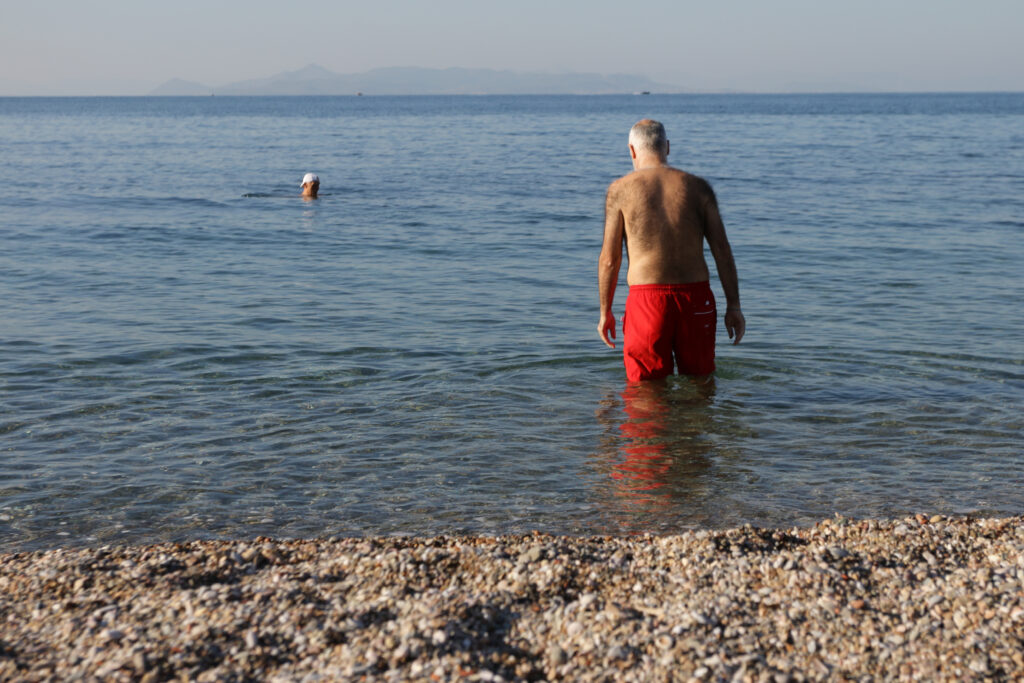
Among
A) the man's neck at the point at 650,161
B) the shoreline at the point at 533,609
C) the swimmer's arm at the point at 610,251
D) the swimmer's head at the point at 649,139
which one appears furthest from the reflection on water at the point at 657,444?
the swimmer's head at the point at 649,139

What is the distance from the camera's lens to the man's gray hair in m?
6.79

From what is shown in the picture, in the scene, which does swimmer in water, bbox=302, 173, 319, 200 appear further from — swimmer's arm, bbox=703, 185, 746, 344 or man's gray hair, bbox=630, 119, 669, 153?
swimmer's arm, bbox=703, 185, 746, 344

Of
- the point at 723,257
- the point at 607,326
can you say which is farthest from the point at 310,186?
the point at 723,257

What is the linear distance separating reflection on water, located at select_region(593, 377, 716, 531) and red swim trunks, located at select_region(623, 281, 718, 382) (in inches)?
11.8

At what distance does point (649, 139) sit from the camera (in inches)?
267

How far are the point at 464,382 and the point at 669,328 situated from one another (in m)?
2.38

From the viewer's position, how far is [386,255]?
16.2 metres

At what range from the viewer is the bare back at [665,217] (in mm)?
6816

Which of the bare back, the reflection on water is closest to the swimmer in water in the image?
the reflection on water

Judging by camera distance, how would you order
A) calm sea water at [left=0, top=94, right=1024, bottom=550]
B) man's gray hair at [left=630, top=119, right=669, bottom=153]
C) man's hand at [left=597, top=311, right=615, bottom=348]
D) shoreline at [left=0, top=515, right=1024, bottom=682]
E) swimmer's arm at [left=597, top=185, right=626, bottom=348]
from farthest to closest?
man's hand at [left=597, top=311, right=615, bottom=348], swimmer's arm at [left=597, top=185, right=626, bottom=348], man's gray hair at [left=630, top=119, right=669, bottom=153], calm sea water at [left=0, top=94, right=1024, bottom=550], shoreline at [left=0, top=515, right=1024, bottom=682]

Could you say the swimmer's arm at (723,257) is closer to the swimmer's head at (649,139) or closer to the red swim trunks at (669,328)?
the red swim trunks at (669,328)

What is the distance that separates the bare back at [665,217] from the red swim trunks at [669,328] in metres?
0.12

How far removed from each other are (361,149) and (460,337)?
35.7 meters

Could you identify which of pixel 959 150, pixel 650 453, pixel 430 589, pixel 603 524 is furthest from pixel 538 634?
pixel 959 150
